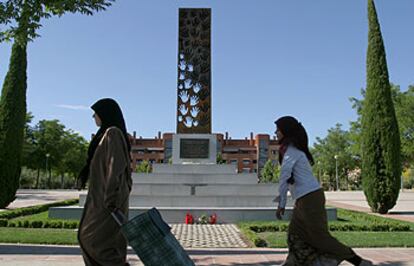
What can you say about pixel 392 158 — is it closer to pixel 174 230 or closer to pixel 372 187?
pixel 372 187

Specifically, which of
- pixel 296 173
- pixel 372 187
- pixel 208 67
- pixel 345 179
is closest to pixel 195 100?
pixel 208 67

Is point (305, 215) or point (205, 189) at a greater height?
point (305, 215)

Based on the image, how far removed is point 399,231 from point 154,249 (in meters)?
8.61

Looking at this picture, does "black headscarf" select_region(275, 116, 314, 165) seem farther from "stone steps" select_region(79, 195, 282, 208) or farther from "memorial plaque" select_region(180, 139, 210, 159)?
"memorial plaque" select_region(180, 139, 210, 159)

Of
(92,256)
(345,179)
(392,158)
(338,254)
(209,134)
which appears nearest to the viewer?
(92,256)

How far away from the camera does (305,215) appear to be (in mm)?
3580

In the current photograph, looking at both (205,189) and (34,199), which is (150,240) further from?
(34,199)

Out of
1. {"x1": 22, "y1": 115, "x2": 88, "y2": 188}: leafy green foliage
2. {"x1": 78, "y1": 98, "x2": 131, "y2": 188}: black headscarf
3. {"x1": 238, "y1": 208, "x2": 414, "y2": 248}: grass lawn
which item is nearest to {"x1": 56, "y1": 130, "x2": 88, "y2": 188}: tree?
{"x1": 22, "y1": 115, "x2": 88, "y2": 188}: leafy green foliage

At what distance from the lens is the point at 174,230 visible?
952cm

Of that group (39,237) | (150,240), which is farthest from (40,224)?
(150,240)

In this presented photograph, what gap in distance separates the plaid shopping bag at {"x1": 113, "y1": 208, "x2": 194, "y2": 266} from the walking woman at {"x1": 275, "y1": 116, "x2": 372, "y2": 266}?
4.13 feet

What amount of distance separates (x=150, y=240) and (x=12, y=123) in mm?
15553

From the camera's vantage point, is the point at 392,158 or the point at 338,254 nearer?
the point at 338,254

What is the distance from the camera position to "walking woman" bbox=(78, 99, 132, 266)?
3.02 meters
